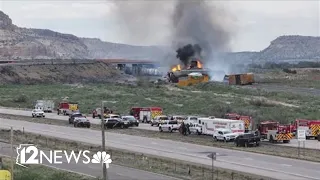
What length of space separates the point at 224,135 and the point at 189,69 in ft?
378

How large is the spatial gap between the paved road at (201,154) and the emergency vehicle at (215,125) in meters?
5.59

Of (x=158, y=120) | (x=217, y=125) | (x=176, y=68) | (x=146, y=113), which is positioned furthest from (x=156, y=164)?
(x=176, y=68)

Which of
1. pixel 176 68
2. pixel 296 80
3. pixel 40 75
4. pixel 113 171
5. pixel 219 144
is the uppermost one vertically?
pixel 176 68

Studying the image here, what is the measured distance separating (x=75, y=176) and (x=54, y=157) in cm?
1111

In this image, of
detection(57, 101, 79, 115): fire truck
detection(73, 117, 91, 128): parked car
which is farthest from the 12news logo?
detection(57, 101, 79, 115): fire truck

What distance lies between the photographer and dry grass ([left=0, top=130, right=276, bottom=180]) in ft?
121

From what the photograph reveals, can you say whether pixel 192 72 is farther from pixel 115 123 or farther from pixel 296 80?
pixel 115 123

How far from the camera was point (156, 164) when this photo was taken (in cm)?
4244

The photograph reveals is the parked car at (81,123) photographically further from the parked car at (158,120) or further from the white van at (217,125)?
the white van at (217,125)

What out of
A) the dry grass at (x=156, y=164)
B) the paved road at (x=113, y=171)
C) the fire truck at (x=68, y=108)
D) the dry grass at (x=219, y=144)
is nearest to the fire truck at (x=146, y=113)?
the dry grass at (x=219, y=144)

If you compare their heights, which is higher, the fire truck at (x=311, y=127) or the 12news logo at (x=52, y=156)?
the fire truck at (x=311, y=127)

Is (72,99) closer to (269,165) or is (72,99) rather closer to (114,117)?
(114,117)

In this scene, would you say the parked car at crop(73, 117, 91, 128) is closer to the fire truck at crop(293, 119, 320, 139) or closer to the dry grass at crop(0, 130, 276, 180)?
the dry grass at crop(0, 130, 276, 180)

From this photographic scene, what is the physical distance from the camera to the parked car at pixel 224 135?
5666cm
